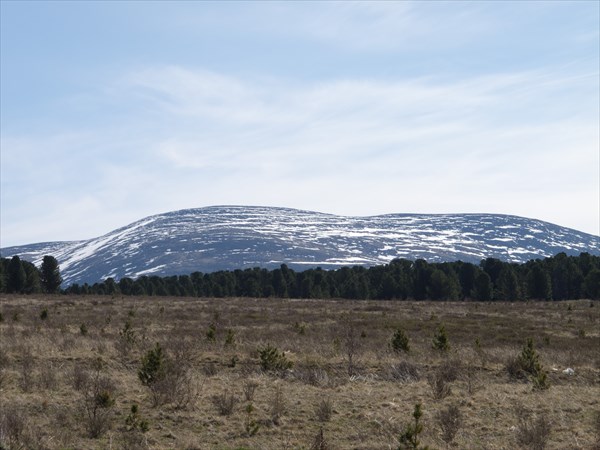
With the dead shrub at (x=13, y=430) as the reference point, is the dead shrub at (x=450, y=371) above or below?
below

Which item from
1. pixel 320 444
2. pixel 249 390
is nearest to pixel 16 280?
pixel 249 390

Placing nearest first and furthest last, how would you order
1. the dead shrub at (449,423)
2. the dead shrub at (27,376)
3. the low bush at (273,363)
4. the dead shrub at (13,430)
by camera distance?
the dead shrub at (13,430), the dead shrub at (449,423), the dead shrub at (27,376), the low bush at (273,363)

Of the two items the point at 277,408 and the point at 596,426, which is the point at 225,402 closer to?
the point at 277,408

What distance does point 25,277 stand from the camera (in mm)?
84500

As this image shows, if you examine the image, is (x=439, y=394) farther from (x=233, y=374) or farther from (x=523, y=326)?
(x=523, y=326)

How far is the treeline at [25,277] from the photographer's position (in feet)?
275

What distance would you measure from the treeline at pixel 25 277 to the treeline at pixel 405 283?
5962mm

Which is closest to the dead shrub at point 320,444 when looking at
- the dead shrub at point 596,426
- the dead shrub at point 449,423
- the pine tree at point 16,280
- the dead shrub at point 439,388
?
the dead shrub at point 449,423

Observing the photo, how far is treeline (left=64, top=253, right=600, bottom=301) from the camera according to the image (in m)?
88.3

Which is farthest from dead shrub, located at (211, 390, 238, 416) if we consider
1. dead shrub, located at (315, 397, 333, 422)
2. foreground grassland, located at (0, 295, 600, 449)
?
dead shrub, located at (315, 397, 333, 422)

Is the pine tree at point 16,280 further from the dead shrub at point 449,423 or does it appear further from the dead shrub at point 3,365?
the dead shrub at point 449,423

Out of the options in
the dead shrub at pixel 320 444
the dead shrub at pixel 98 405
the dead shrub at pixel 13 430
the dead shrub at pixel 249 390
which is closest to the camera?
the dead shrub at pixel 13 430

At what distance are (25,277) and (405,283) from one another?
53.0 metres

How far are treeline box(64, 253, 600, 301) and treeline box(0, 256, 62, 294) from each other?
5.96 metres
